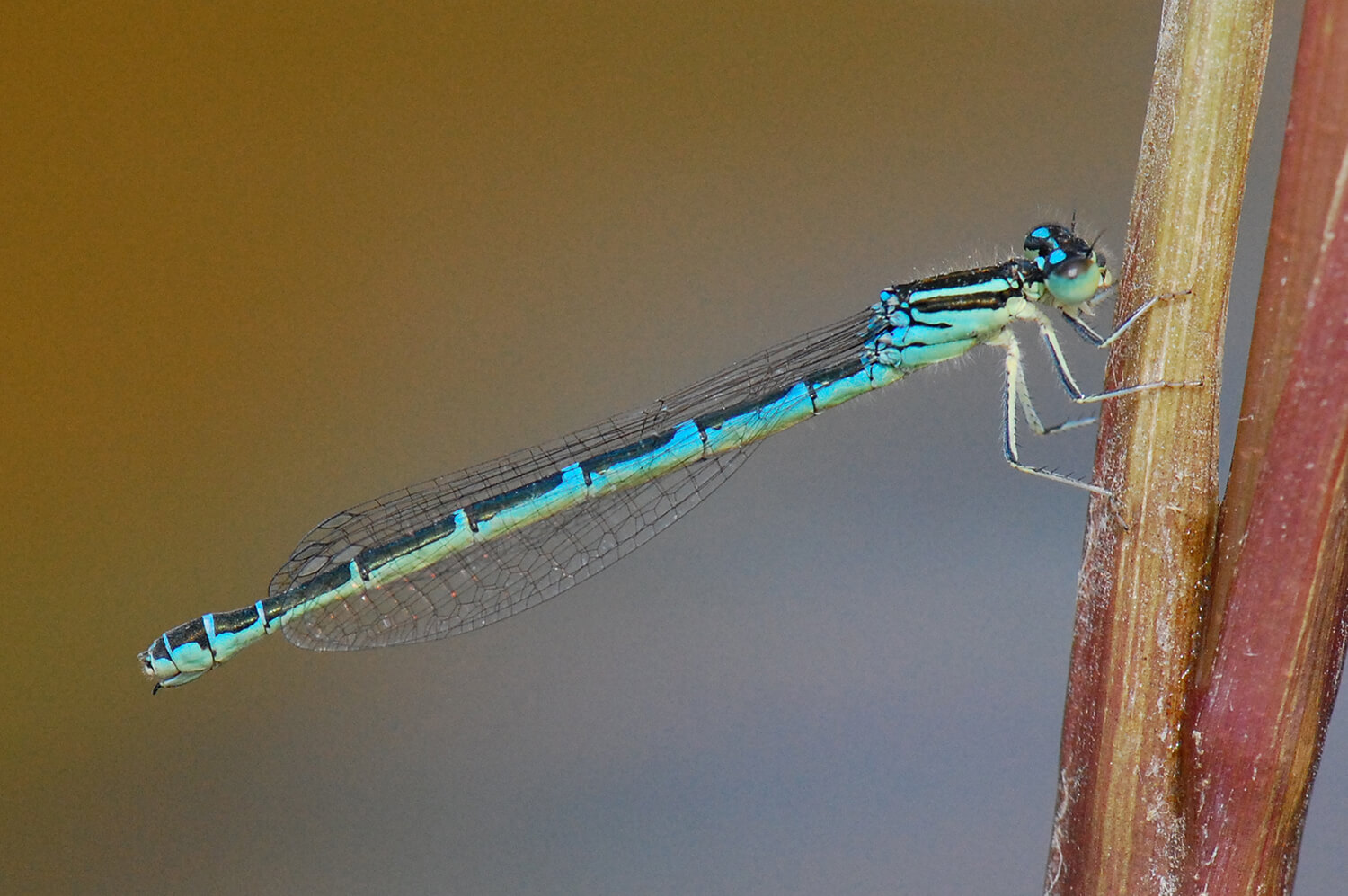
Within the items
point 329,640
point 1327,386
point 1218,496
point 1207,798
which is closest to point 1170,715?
point 1207,798

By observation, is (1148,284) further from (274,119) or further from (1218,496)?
(274,119)

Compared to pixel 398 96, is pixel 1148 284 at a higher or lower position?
lower

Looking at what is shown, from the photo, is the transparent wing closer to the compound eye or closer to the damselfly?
the damselfly

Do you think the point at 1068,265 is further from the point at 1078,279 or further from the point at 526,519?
the point at 526,519

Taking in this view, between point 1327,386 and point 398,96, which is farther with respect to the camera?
point 398,96

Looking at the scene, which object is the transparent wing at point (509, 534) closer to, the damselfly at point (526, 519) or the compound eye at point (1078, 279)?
the damselfly at point (526, 519)

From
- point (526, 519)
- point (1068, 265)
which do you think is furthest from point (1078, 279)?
point (526, 519)

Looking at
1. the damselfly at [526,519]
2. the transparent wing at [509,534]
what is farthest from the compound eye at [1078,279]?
the transparent wing at [509,534]
